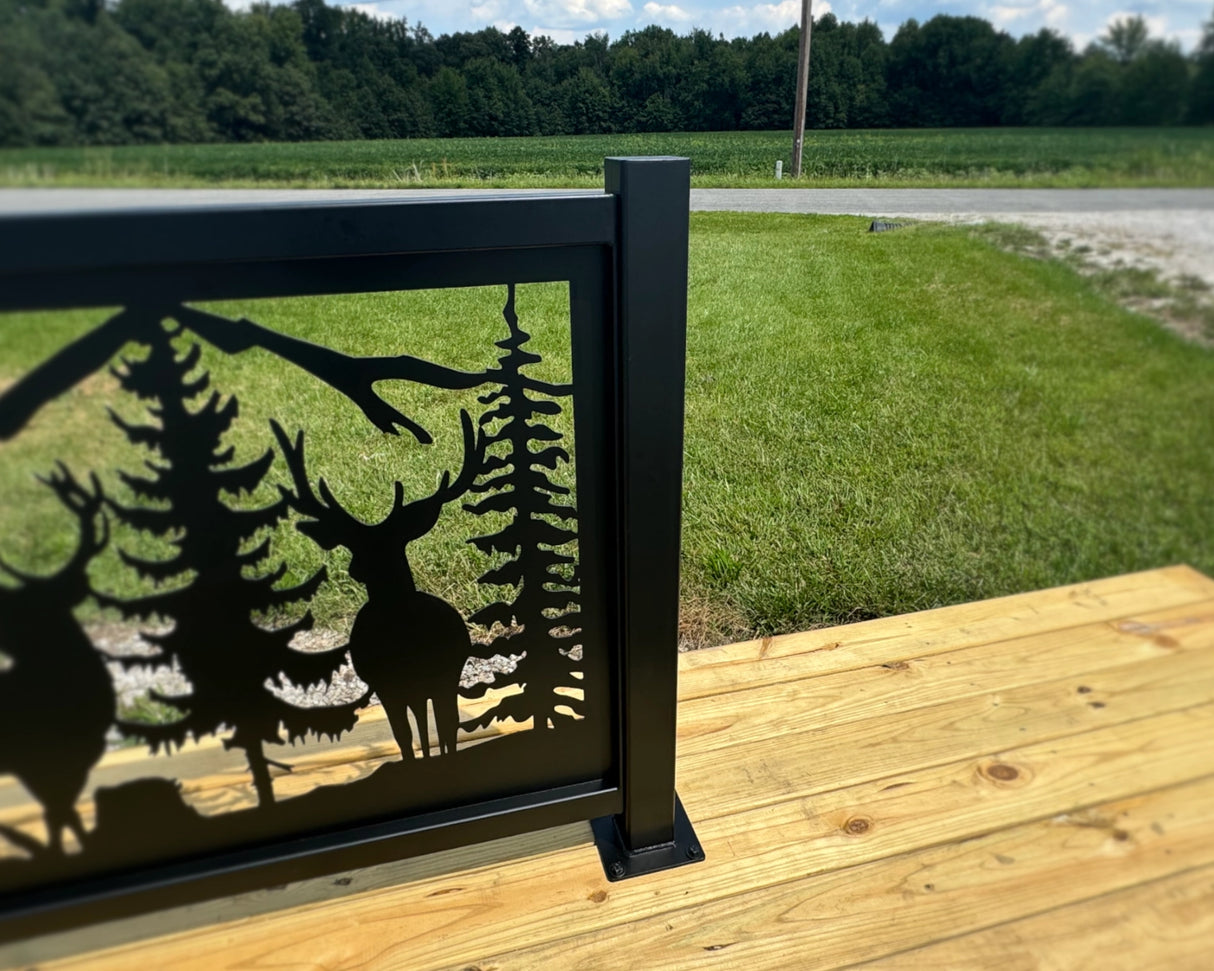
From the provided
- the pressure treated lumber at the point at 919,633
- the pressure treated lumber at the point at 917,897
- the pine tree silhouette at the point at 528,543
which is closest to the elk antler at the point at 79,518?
the pine tree silhouette at the point at 528,543

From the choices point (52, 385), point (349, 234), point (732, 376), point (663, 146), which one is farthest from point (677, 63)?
point (52, 385)

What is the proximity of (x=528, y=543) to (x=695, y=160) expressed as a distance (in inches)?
31.6

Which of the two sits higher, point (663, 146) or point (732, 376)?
point (663, 146)

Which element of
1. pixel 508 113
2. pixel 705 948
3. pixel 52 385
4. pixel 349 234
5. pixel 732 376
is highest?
pixel 508 113

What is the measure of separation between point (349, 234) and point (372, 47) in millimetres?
347

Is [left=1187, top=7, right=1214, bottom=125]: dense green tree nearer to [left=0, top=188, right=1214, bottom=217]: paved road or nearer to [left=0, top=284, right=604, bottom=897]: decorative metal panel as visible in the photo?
[left=0, top=188, right=1214, bottom=217]: paved road

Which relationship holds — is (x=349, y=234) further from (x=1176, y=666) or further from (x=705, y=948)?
(x=1176, y=666)

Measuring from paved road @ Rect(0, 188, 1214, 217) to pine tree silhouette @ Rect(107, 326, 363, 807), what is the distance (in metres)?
0.13

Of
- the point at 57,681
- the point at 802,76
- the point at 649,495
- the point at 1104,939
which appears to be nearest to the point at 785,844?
the point at 1104,939

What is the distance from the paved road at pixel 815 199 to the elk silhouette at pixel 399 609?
267 mm

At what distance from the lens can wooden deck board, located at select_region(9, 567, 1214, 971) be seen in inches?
38.8

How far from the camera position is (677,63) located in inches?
52.2

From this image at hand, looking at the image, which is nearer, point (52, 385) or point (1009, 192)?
point (52, 385)

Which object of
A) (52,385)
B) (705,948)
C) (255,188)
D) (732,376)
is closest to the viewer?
(52,385)
